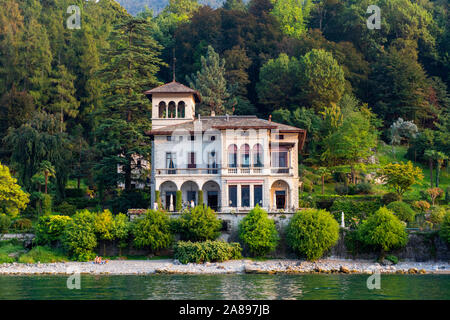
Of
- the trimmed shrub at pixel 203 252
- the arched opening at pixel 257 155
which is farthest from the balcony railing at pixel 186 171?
the trimmed shrub at pixel 203 252

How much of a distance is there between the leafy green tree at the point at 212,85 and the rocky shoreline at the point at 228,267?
27.8m

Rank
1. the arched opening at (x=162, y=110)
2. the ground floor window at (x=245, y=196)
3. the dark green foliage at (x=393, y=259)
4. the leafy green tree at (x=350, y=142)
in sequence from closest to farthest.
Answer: the dark green foliage at (x=393, y=259), the ground floor window at (x=245, y=196), the arched opening at (x=162, y=110), the leafy green tree at (x=350, y=142)

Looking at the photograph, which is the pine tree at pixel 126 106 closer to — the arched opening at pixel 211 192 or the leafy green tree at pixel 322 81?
the arched opening at pixel 211 192

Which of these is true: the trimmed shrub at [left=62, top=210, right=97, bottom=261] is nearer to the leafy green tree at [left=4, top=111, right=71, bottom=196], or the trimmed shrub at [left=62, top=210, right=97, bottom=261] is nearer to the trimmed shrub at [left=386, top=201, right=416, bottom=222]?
the leafy green tree at [left=4, top=111, right=71, bottom=196]

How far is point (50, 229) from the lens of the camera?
47875mm

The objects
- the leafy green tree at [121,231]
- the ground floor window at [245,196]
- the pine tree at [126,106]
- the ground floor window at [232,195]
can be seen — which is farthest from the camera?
the pine tree at [126,106]

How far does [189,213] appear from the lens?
48.4 metres

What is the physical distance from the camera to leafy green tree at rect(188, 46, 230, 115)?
237ft

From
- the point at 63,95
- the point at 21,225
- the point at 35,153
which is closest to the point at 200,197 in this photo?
the point at 21,225

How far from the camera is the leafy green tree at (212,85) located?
237 feet

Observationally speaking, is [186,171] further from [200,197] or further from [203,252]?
[203,252]

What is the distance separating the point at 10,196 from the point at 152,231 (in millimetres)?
12319
